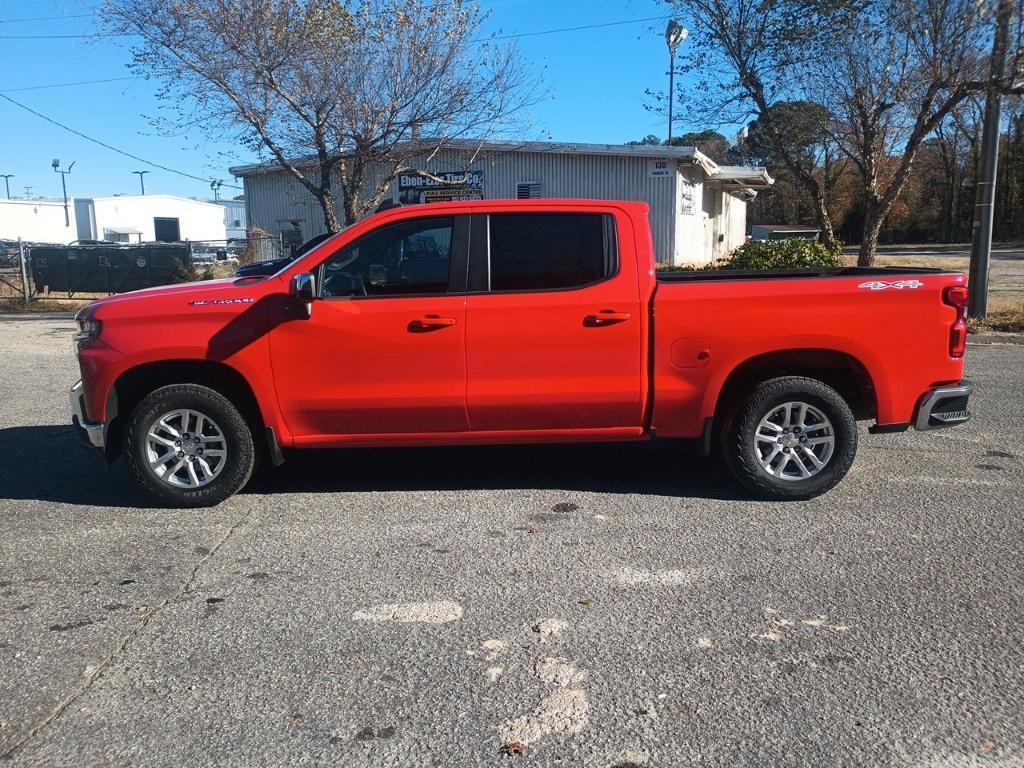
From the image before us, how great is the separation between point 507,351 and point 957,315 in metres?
2.81

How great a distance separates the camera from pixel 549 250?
219 inches

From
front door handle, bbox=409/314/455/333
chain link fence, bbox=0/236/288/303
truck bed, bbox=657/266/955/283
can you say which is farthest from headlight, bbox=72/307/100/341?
chain link fence, bbox=0/236/288/303

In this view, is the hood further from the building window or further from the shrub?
the building window

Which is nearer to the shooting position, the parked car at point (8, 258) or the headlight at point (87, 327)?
the headlight at point (87, 327)

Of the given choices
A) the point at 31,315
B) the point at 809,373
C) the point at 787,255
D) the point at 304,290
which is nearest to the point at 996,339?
the point at 787,255

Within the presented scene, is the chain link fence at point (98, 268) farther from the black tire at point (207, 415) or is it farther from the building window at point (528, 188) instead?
the black tire at point (207, 415)

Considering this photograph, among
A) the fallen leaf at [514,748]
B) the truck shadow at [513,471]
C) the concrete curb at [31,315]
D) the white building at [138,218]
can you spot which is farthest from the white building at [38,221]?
the fallen leaf at [514,748]

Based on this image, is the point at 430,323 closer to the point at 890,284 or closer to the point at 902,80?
the point at 890,284

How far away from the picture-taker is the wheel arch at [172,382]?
553 cm

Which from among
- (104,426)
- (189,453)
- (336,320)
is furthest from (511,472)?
(104,426)

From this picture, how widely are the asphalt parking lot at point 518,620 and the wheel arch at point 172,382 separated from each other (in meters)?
0.53

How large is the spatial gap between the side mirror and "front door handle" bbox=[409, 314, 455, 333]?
2.06 ft

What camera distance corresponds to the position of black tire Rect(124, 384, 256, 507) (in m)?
5.45

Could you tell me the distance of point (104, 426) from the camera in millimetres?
5496
